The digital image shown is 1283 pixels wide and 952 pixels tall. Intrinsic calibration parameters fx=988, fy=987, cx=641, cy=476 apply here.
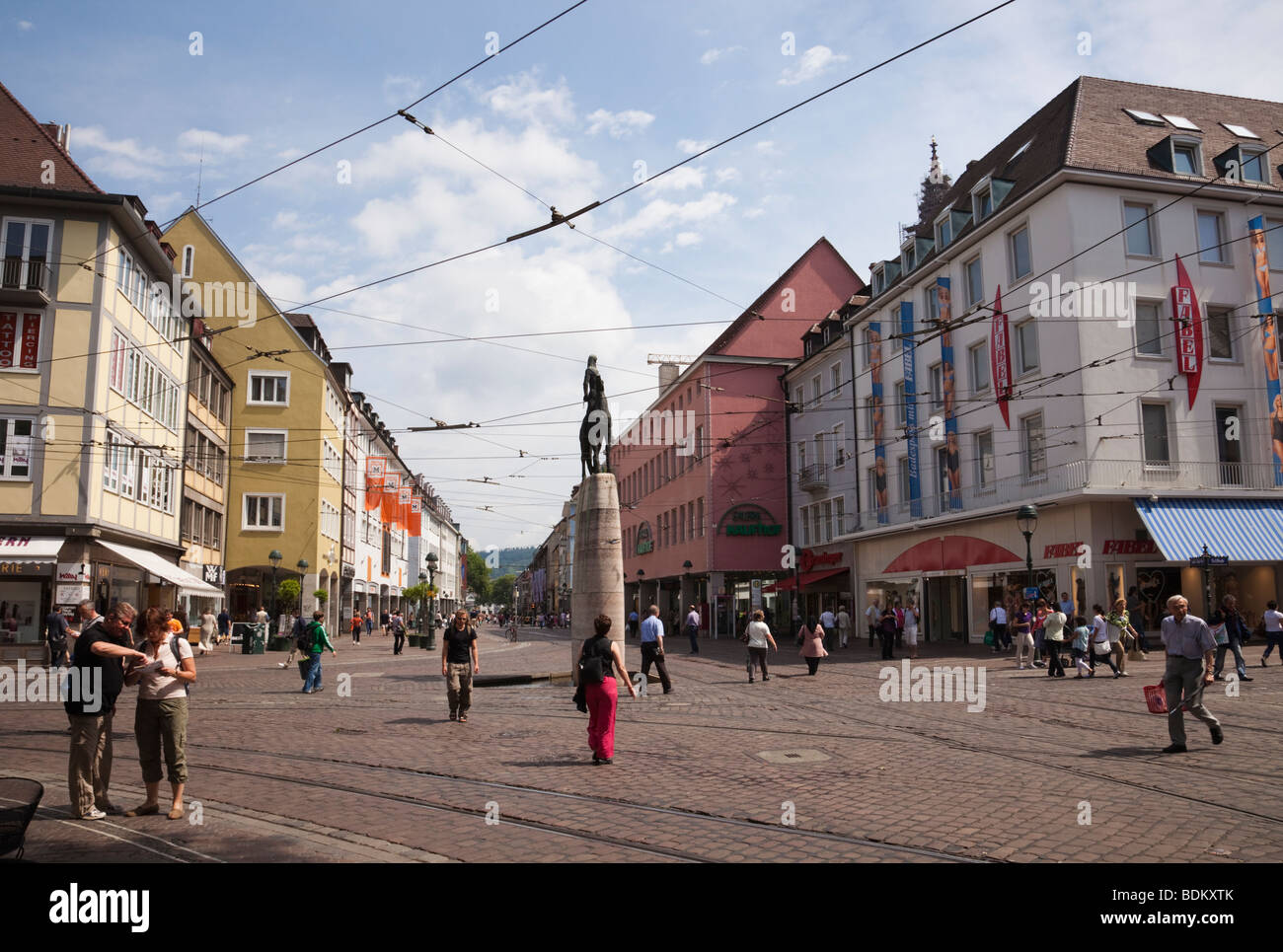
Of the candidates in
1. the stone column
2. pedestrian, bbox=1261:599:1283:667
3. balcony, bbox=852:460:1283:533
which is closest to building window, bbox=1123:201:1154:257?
balcony, bbox=852:460:1283:533

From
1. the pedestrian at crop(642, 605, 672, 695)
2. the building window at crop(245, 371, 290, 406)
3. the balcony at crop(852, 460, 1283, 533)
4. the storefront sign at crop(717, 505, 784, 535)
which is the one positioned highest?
the building window at crop(245, 371, 290, 406)

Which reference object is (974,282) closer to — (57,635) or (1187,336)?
(1187,336)

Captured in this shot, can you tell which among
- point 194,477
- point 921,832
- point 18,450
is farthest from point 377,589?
point 921,832

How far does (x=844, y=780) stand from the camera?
942 cm

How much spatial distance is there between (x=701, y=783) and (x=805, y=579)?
1527 inches

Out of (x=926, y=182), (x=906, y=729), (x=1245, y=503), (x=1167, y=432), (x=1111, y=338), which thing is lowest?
(x=906, y=729)

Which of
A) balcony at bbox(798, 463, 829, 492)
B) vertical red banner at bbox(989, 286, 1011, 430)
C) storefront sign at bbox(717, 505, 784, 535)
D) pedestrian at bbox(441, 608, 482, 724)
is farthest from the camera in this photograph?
storefront sign at bbox(717, 505, 784, 535)

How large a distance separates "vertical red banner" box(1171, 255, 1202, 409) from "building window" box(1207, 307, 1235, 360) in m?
0.92

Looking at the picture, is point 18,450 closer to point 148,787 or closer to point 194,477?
point 194,477

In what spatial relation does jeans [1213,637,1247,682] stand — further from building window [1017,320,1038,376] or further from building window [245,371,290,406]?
building window [245,371,290,406]

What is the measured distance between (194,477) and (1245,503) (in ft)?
125

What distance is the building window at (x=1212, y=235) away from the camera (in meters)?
30.0

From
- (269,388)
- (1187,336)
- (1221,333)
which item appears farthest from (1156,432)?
(269,388)

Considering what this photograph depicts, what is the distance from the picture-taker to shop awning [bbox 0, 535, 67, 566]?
2705 centimetres
